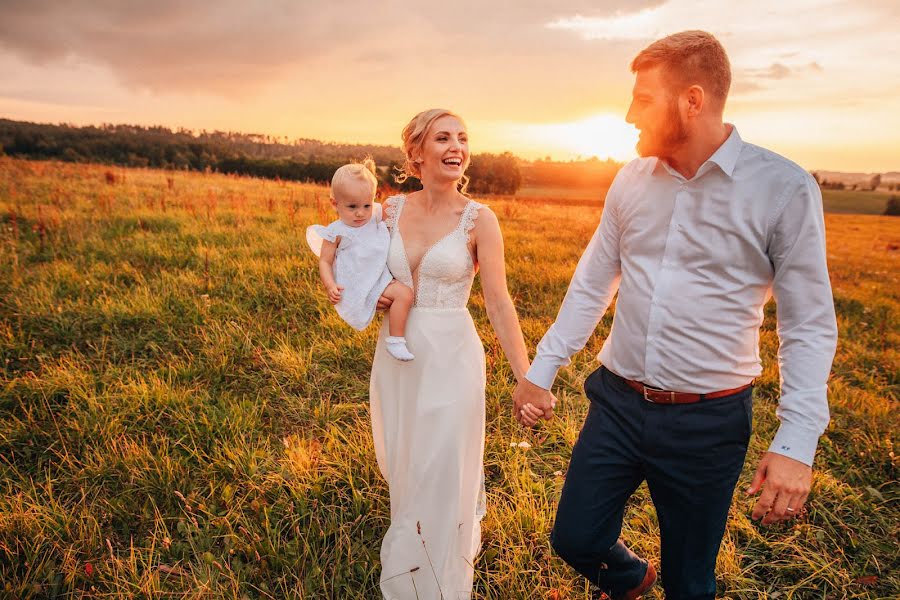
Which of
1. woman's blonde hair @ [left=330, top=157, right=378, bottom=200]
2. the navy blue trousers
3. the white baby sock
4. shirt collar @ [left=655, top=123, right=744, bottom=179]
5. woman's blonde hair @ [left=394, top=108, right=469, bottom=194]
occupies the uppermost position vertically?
woman's blonde hair @ [left=394, top=108, right=469, bottom=194]

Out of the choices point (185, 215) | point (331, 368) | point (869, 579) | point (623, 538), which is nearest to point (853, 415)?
point (869, 579)

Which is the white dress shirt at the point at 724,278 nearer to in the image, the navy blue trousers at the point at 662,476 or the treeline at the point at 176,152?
the navy blue trousers at the point at 662,476

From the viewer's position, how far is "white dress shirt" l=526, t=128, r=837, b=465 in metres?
1.75

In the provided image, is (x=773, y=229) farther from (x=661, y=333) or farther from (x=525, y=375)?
(x=525, y=375)

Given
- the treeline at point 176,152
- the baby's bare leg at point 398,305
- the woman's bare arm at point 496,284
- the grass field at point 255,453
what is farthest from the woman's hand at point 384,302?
the treeline at point 176,152

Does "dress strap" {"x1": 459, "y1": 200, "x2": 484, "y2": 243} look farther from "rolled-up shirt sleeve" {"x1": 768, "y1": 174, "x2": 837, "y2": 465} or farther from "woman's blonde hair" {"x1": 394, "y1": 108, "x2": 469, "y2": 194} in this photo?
"rolled-up shirt sleeve" {"x1": 768, "y1": 174, "x2": 837, "y2": 465}

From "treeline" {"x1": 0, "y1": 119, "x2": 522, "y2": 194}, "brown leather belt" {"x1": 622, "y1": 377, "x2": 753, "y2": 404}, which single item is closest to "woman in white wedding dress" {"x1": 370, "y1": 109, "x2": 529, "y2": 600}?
"brown leather belt" {"x1": 622, "y1": 377, "x2": 753, "y2": 404}

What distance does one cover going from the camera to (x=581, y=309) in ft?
7.84

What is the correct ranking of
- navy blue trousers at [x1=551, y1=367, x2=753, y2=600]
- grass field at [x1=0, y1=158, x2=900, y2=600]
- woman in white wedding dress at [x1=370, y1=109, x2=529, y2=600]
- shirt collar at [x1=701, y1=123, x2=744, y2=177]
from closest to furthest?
shirt collar at [x1=701, y1=123, x2=744, y2=177]
navy blue trousers at [x1=551, y1=367, x2=753, y2=600]
woman in white wedding dress at [x1=370, y1=109, x2=529, y2=600]
grass field at [x1=0, y1=158, x2=900, y2=600]

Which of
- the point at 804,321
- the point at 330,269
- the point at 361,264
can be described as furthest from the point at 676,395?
the point at 330,269

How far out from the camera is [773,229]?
1.82 meters

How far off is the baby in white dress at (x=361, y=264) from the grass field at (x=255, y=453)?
49.2 inches

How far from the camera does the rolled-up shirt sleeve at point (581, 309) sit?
7.77ft

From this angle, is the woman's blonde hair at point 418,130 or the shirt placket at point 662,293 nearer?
the shirt placket at point 662,293
